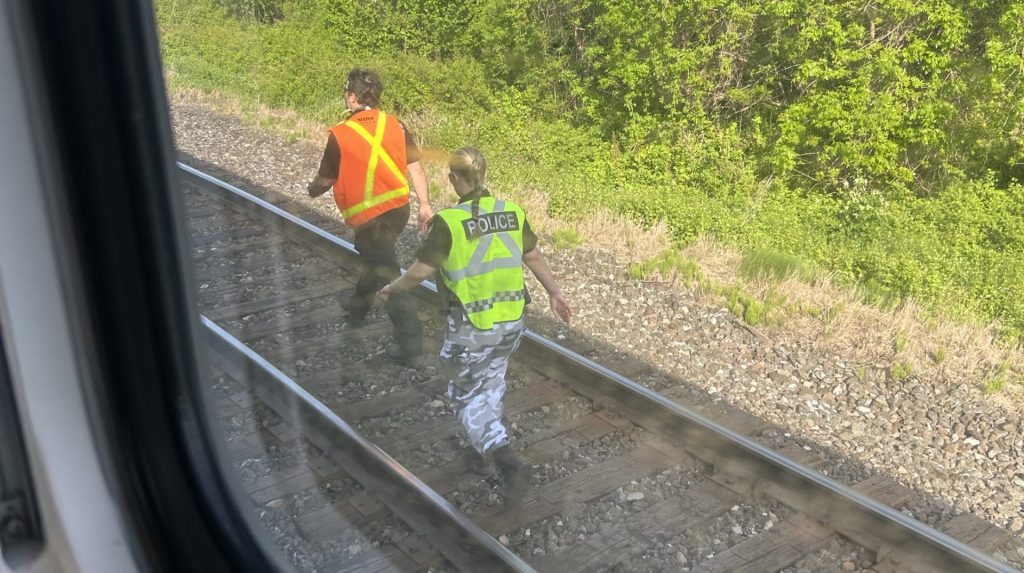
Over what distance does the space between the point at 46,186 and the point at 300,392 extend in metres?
2.61

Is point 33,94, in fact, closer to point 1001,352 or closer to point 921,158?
point 1001,352

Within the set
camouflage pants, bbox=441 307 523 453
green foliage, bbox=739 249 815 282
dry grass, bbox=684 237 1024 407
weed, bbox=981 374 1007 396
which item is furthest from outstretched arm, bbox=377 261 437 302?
green foliage, bbox=739 249 815 282

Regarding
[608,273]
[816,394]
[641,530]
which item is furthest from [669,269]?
[641,530]

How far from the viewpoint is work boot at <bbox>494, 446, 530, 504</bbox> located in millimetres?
3732

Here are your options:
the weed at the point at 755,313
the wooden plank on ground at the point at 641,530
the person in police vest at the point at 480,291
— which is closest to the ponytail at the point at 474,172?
the person in police vest at the point at 480,291

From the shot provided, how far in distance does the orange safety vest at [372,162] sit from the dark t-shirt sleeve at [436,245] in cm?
107

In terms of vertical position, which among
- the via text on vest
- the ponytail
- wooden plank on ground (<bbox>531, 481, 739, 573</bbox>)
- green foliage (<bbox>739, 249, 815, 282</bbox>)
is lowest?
green foliage (<bbox>739, 249, 815, 282</bbox>)

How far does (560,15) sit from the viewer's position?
9000mm

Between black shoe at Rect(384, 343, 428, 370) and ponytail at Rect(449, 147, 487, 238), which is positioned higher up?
ponytail at Rect(449, 147, 487, 238)

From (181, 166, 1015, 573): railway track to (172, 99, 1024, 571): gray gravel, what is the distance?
0.42ft

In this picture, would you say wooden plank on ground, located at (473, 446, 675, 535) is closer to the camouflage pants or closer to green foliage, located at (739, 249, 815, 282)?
the camouflage pants

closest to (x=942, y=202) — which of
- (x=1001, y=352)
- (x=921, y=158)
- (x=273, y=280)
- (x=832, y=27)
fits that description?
(x=921, y=158)

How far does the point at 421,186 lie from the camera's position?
4.61 m

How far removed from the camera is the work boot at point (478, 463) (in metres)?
3.81
